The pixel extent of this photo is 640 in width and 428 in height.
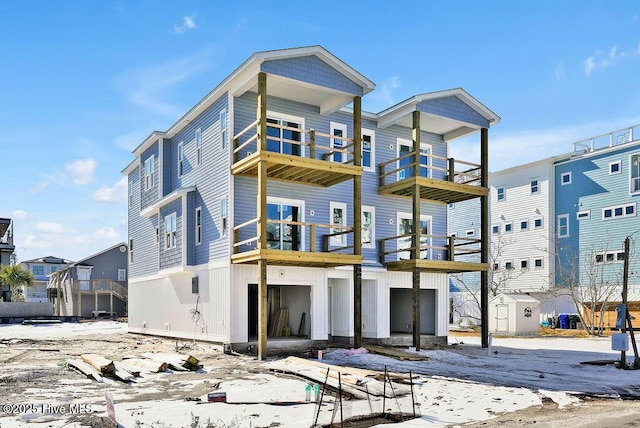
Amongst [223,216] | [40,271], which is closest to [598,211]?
[223,216]

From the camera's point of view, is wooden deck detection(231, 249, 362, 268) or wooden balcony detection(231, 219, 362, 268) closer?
wooden deck detection(231, 249, 362, 268)

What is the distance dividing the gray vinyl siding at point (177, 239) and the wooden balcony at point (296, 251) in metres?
4.37

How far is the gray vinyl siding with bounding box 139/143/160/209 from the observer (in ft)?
95.8

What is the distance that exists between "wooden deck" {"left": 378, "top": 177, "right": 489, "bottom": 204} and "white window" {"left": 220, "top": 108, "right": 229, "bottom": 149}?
7.17m

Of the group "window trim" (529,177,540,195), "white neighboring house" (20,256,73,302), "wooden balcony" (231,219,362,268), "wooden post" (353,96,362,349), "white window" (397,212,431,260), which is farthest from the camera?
"white neighboring house" (20,256,73,302)

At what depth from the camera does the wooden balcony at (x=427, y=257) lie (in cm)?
2428

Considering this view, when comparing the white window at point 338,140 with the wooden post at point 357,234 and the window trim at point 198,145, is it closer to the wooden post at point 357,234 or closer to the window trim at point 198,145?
the wooden post at point 357,234

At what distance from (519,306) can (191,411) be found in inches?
1096

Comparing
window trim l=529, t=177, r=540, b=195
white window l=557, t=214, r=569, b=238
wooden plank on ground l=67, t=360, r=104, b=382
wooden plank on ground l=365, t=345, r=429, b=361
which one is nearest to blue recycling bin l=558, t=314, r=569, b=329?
white window l=557, t=214, r=569, b=238

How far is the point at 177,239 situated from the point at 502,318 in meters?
20.5

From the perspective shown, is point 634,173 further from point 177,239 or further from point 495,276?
point 177,239

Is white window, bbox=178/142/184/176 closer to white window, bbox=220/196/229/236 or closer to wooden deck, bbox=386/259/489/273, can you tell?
white window, bbox=220/196/229/236

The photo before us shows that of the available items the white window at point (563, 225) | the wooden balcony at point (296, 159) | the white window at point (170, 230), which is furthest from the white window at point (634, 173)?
the white window at point (170, 230)

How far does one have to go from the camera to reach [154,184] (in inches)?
1166
